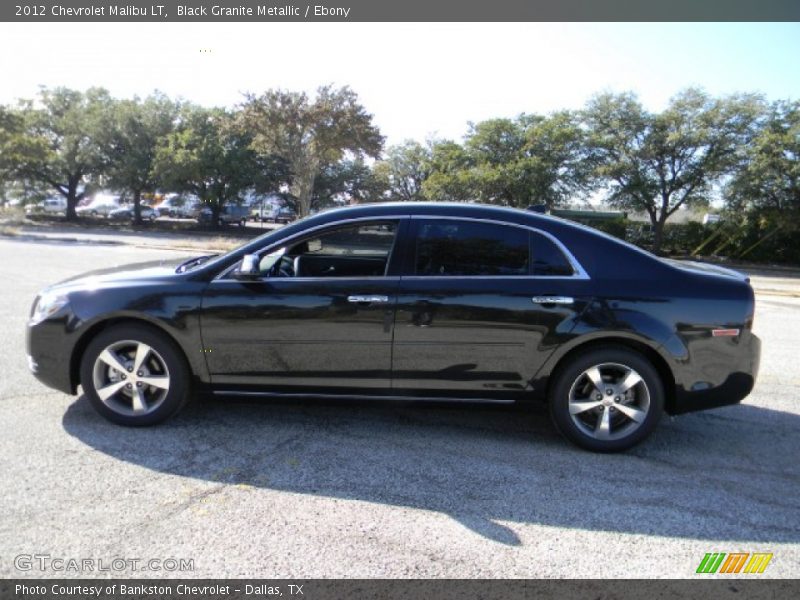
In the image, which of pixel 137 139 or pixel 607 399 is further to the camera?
pixel 137 139

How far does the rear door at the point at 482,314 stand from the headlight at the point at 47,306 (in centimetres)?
249

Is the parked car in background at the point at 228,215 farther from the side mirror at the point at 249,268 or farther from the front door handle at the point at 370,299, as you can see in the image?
the front door handle at the point at 370,299

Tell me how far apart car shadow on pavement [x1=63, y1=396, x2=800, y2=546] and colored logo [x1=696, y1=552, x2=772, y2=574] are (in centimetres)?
13

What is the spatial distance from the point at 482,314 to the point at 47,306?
10.5 ft

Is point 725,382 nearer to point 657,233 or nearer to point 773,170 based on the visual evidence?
point 773,170

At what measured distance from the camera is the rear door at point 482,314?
12.4 ft

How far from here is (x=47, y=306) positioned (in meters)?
4.06

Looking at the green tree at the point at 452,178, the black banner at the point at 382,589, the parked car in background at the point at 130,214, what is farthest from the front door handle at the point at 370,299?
the parked car in background at the point at 130,214

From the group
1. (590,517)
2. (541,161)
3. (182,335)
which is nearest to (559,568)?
(590,517)

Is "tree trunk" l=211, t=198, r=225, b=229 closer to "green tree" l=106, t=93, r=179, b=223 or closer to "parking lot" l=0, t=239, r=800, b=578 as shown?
"green tree" l=106, t=93, r=179, b=223

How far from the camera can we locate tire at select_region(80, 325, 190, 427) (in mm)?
3943

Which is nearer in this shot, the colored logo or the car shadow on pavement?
the colored logo

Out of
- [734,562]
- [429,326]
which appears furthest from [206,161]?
[734,562]

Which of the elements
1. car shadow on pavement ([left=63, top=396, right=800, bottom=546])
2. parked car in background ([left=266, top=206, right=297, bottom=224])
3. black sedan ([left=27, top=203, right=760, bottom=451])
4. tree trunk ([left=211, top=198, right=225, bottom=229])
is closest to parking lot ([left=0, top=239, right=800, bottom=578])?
car shadow on pavement ([left=63, top=396, right=800, bottom=546])
